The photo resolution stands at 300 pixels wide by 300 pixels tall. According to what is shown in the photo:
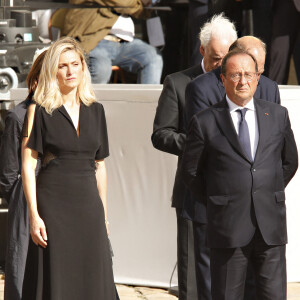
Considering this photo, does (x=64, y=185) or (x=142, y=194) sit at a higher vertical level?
(x=64, y=185)

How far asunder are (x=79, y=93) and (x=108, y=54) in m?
3.97

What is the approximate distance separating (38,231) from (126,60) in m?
4.51

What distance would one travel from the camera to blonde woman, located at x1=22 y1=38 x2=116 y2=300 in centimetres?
534

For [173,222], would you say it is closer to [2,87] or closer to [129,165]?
[129,165]

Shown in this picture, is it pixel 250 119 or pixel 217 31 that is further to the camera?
pixel 217 31

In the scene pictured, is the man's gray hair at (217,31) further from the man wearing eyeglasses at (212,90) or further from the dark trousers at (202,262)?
the dark trousers at (202,262)

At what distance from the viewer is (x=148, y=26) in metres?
9.88

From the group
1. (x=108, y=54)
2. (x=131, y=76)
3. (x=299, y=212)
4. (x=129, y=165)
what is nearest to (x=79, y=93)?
(x=129, y=165)

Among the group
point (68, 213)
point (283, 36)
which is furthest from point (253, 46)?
point (283, 36)

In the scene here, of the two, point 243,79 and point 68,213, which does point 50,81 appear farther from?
point 243,79

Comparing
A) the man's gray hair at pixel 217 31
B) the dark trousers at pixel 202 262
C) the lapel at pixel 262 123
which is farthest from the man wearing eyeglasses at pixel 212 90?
the dark trousers at pixel 202 262

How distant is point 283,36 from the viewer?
9.18m

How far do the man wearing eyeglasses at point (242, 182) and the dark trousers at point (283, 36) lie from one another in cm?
428

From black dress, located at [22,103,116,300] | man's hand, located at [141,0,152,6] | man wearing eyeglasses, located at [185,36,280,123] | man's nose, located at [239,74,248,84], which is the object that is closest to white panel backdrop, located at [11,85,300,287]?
man wearing eyeglasses, located at [185,36,280,123]
